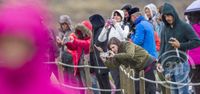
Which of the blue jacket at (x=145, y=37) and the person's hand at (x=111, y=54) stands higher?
the blue jacket at (x=145, y=37)

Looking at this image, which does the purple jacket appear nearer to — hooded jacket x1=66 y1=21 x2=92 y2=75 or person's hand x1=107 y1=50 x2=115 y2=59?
person's hand x1=107 y1=50 x2=115 y2=59

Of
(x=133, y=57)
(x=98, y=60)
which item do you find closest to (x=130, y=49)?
(x=133, y=57)

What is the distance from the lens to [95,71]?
10.3 meters

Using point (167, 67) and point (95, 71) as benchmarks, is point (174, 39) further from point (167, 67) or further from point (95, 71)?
point (95, 71)

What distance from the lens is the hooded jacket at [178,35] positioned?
28.5 ft

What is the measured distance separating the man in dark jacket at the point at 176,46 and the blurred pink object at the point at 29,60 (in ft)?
18.8

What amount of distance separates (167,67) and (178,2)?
1355 cm

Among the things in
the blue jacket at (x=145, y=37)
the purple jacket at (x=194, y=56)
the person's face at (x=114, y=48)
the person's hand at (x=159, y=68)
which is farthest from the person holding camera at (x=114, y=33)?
the purple jacket at (x=194, y=56)

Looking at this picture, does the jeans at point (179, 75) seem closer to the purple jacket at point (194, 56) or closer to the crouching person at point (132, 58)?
the purple jacket at point (194, 56)

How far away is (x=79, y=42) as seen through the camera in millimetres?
10594

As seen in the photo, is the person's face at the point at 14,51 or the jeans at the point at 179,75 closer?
the person's face at the point at 14,51

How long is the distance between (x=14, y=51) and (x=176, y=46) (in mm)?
5793

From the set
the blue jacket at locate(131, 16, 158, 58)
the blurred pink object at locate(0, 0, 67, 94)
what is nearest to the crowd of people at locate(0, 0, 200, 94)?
the blue jacket at locate(131, 16, 158, 58)

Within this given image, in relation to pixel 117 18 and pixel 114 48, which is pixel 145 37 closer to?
pixel 114 48
